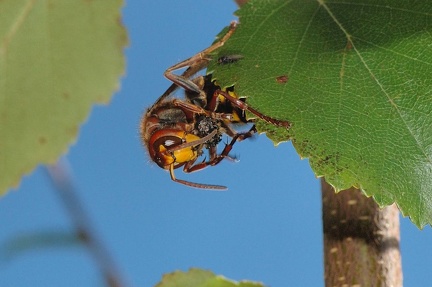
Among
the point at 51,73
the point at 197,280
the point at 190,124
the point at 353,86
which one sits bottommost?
the point at 197,280

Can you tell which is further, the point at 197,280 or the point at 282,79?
the point at 282,79

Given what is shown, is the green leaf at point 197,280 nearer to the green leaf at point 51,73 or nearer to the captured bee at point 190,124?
the green leaf at point 51,73

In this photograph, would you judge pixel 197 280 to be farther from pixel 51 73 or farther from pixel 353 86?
pixel 353 86

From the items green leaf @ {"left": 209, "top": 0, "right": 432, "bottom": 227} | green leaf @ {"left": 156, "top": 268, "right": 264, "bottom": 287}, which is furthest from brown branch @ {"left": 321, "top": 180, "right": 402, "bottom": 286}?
green leaf @ {"left": 156, "top": 268, "right": 264, "bottom": 287}

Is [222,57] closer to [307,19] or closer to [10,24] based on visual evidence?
[307,19]

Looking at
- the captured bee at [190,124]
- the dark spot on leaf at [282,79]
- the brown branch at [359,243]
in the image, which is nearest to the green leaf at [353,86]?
the dark spot on leaf at [282,79]

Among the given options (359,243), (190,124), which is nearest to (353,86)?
(359,243)

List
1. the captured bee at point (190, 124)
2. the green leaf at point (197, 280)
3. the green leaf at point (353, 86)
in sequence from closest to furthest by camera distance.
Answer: the green leaf at point (197, 280)
the green leaf at point (353, 86)
the captured bee at point (190, 124)
